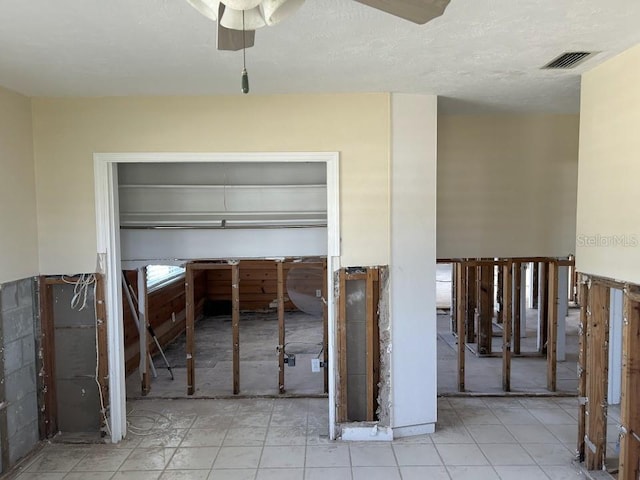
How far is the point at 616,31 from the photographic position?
7.46ft

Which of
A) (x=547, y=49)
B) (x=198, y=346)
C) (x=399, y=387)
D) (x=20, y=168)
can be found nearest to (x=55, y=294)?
(x=20, y=168)

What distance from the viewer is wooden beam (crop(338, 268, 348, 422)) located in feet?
11.4

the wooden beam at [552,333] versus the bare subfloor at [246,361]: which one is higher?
the wooden beam at [552,333]

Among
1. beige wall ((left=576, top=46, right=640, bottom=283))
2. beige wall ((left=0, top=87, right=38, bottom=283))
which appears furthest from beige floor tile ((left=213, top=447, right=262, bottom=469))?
beige wall ((left=576, top=46, right=640, bottom=283))

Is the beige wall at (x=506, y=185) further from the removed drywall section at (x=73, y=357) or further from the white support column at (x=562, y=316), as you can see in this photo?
the removed drywall section at (x=73, y=357)

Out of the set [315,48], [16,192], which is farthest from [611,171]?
[16,192]

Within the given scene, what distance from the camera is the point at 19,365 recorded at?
3229 mm

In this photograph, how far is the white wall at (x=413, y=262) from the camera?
3439 mm

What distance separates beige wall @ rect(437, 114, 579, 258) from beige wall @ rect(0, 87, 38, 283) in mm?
3563

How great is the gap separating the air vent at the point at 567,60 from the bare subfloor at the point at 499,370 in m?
3.17

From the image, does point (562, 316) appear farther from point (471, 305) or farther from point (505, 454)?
point (505, 454)


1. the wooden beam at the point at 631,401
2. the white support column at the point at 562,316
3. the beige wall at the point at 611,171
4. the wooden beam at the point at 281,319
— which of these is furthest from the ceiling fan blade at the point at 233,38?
the white support column at the point at 562,316

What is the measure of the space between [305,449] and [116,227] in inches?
90.8

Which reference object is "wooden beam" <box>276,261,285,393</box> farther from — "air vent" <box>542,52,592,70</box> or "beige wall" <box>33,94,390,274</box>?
"air vent" <box>542,52,592,70</box>
